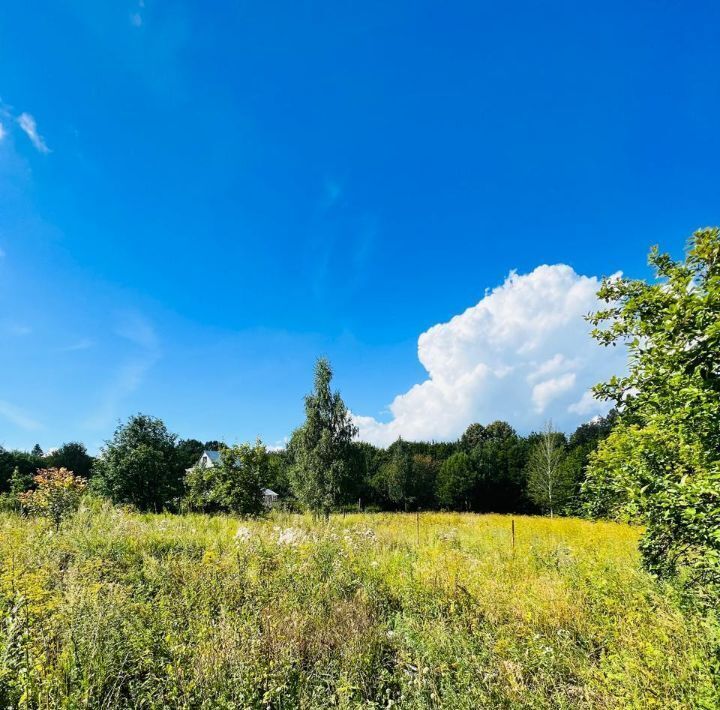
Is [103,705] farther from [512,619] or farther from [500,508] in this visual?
[500,508]

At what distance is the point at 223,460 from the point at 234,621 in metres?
8.35

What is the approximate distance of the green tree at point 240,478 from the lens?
1179 cm

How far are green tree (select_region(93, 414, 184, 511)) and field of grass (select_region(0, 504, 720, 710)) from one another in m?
13.6

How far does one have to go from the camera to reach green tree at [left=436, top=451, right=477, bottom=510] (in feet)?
139

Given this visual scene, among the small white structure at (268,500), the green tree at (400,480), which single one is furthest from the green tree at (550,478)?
the small white structure at (268,500)

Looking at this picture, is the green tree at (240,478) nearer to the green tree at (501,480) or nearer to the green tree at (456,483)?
the green tree at (456,483)

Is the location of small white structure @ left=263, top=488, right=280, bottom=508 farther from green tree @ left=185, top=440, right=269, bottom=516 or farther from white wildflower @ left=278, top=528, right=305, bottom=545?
white wildflower @ left=278, top=528, right=305, bottom=545

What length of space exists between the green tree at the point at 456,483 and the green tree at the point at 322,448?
2353 cm

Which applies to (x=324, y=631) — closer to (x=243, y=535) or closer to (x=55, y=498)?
(x=243, y=535)

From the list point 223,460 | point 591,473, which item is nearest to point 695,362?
point 591,473

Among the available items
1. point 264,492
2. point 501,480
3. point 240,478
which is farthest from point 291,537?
point 501,480

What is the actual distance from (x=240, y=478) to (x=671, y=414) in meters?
11.4

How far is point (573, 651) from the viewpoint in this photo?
13.6 feet

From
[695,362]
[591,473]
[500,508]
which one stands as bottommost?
[500,508]
